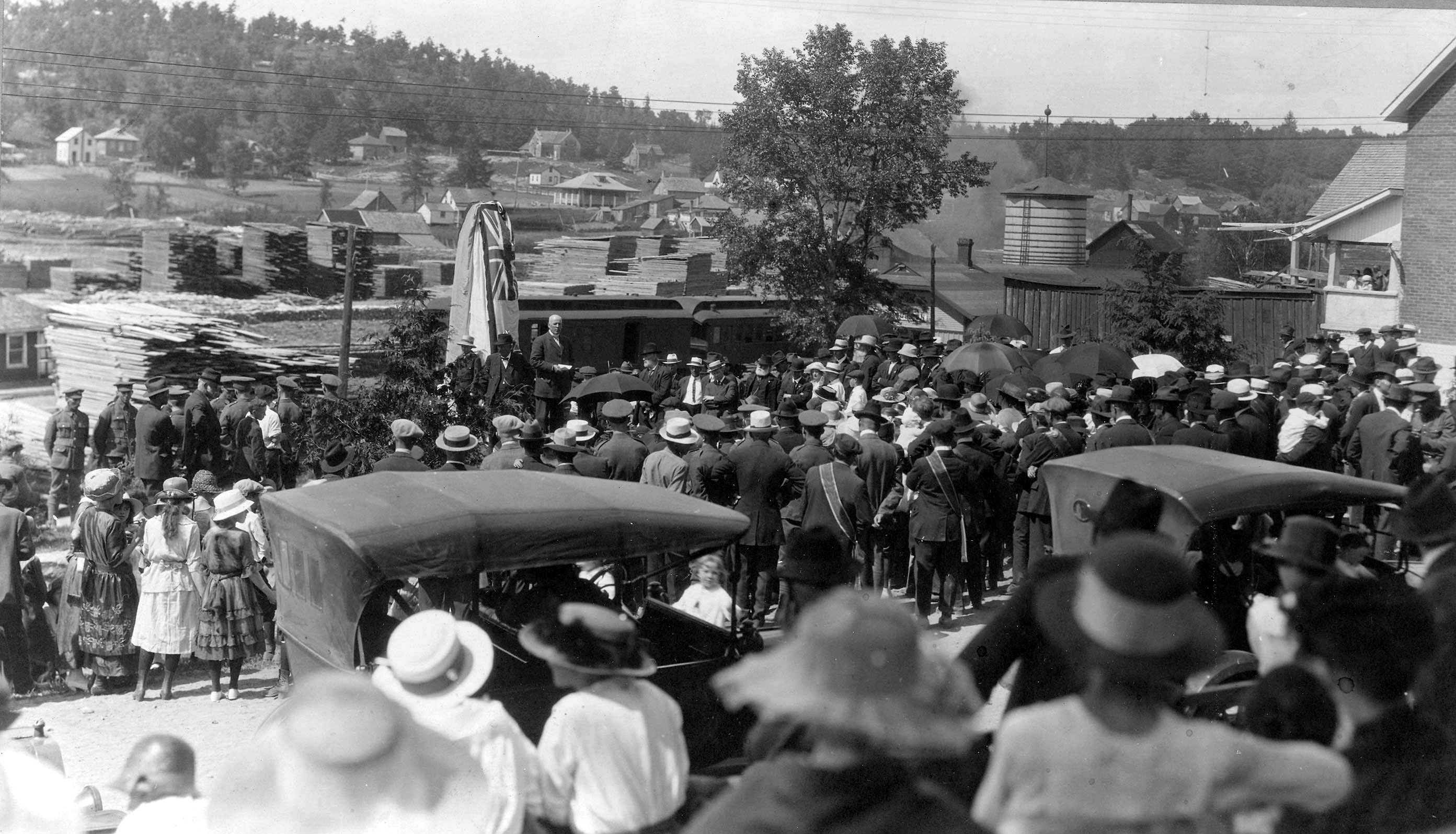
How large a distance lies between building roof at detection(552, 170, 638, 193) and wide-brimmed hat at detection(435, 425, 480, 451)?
38063mm

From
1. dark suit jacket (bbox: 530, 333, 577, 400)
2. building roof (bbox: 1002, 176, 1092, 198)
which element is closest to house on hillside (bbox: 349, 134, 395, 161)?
building roof (bbox: 1002, 176, 1092, 198)

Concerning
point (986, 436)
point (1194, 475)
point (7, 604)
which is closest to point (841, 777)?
point (1194, 475)

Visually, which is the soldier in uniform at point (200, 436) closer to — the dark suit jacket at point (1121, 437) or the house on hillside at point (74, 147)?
the house on hillside at point (74, 147)

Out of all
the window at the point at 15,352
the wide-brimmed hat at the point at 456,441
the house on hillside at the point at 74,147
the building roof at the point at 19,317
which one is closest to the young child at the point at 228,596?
the wide-brimmed hat at the point at 456,441

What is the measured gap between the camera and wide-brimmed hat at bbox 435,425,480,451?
7.51 m

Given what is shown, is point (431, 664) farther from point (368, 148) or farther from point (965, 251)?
point (368, 148)

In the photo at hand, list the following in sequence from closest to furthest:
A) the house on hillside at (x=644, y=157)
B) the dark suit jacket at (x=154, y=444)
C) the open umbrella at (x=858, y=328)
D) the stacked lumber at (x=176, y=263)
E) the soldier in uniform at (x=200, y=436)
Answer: the dark suit jacket at (x=154, y=444) < the soldier in uniform at (x=200, y=436) < the open umbrella at (x=858, y=328) < the stacked lumber at (x=176, y=263) < the house on hillside at (x=644, y=157)

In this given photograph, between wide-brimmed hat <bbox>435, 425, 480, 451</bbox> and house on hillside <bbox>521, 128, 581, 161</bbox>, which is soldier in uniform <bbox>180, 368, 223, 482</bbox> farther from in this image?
house on hillside <bbox>521, 128, 581, 161</bbox>

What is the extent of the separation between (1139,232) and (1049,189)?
39.6 ft

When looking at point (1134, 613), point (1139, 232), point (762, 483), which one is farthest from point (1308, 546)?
point (1139, 232)

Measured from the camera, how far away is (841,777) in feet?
7.38

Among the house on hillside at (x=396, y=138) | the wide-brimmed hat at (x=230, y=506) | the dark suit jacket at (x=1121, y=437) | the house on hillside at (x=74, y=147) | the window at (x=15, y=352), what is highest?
the house on hillside at (x=396, y=138)

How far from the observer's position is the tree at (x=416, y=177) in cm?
3978

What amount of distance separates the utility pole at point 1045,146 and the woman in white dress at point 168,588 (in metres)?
5.96
